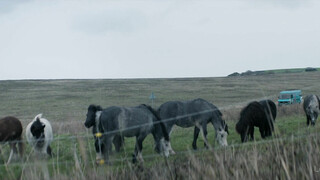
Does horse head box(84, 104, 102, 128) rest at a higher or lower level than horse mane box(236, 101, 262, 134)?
higher

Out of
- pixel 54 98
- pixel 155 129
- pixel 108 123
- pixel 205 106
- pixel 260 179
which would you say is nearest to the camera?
pixel 260 179

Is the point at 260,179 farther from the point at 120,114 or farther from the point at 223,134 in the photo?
the point at 223,134

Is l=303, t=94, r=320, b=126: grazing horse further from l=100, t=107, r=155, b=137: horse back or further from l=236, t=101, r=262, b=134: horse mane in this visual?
l=100, t=107, r=155, b=137: horse back

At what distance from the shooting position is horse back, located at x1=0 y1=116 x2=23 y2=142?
1272cm

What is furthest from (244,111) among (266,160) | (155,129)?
(266,160)

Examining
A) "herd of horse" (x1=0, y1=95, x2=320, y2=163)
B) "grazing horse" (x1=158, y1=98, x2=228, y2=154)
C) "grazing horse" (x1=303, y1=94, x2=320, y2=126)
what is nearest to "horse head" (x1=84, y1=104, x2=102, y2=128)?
"herd of horse" (x1=0, y1=95, x2=320, y2=163)

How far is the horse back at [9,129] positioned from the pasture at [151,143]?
49 cm

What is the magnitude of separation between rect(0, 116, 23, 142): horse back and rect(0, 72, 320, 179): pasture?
0.49 meters

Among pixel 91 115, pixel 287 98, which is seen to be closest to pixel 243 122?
pixel 91 115

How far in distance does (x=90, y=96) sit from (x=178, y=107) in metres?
40.5

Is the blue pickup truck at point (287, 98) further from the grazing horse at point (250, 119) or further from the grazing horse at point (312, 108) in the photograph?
the grazing horse at point (250, 119)

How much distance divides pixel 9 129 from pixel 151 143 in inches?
165

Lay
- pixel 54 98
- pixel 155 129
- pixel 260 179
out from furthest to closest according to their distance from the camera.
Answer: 1. pixel 54 98
2. pixel 155 129
3. pixel 260 179

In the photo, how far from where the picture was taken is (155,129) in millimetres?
11734
